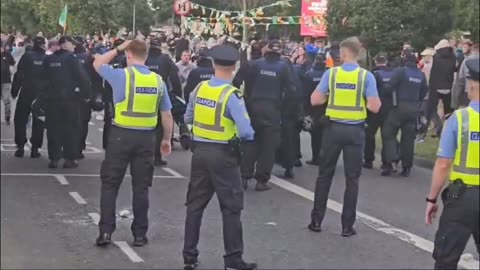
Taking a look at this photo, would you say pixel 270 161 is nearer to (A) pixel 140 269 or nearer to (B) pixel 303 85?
(B) pixel 303 85

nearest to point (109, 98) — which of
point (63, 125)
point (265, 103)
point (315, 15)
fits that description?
point (63, 125)

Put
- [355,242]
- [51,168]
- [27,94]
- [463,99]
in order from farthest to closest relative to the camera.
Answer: [463,99] < [51,168] < [355,242] < [27,94]

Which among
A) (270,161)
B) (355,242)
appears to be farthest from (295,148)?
(355,242)

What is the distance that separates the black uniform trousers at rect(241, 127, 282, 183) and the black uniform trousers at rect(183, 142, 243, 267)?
4262 millimetres

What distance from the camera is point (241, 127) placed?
6.25 metres

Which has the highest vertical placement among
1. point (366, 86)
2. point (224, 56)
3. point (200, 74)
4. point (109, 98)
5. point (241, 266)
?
point (224, 56)

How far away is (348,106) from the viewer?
7.91 meters

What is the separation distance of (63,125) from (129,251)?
1172 mm

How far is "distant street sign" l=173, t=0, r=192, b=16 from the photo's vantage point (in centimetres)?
471

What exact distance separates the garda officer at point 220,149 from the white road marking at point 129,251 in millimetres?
494

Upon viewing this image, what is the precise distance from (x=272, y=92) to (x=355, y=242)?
3.09m

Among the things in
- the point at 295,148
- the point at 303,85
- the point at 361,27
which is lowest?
the point at 295,148

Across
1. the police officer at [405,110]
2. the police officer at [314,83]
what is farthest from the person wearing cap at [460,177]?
the police officer at [314,83]

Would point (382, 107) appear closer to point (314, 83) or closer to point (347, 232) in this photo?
point (314, 83)
